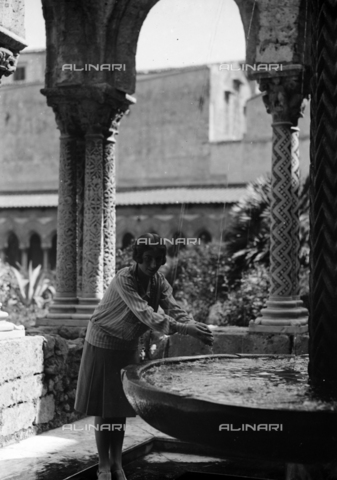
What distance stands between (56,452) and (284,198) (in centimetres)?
264

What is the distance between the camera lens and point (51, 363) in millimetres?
5469

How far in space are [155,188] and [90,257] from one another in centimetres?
2161

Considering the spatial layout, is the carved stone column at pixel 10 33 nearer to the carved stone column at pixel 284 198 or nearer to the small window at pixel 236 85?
the carved stone column at pixel 284 198

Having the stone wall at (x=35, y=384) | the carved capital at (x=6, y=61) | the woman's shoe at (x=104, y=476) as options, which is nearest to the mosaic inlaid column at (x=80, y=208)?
the stone wall at (x=35, y=384)

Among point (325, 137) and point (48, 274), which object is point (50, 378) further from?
point (48, 274)

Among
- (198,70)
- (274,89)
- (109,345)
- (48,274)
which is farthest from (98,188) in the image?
(198,70)

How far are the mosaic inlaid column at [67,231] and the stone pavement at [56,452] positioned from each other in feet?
4.43

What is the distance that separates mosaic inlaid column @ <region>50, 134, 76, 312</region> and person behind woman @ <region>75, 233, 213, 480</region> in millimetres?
2544

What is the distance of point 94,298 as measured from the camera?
21.8 ft

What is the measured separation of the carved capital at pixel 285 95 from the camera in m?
6.11

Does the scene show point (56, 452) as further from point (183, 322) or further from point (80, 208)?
point (80, 208)

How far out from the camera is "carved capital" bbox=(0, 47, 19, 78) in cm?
488

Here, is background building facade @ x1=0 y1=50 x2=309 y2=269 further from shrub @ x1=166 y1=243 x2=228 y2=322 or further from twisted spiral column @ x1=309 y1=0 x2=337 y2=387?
twisted spiral column @ x1=309 y1=0 x2=337 y2=387

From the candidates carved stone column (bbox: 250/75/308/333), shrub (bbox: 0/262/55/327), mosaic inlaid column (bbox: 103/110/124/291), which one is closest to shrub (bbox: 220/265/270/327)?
shrub (bbox: 0/262/55/327)
